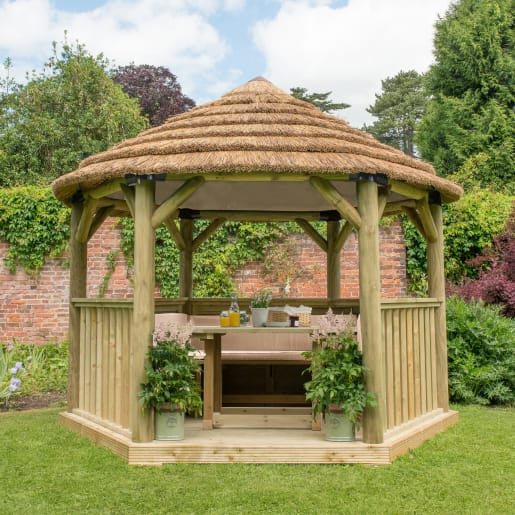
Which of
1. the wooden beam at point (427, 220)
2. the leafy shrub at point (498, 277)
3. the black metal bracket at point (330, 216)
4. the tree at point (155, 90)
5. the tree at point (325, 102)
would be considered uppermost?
the tree at point (325, 102)

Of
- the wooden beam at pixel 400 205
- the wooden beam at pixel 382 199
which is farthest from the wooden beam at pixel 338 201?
the wooden beam at pixel 400 205

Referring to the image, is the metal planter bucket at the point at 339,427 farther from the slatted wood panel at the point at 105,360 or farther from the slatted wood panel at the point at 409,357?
the slatted wood panel at the point at 105,360

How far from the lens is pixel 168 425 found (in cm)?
568

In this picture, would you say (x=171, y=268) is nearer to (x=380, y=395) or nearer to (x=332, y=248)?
(x=332, y=248)

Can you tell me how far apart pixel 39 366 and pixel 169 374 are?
210 inches

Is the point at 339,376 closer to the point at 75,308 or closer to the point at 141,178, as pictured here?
the point at 141,178

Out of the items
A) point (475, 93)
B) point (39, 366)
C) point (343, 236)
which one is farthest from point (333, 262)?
point (475, 93)

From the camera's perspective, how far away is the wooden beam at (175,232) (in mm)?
8602

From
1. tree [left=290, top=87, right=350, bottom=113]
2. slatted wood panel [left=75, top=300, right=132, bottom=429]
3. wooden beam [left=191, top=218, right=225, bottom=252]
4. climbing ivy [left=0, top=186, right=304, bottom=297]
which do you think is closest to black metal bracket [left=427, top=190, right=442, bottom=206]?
wooden beam [left=191, top=218, right=225, bottom=252]

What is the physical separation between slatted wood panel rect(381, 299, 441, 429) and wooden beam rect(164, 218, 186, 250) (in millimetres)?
3508

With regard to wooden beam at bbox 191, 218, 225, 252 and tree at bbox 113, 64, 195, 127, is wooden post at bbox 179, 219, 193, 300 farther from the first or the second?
tree at bbox 113, 64, 195, 127

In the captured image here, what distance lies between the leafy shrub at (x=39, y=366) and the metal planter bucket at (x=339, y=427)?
4.89m

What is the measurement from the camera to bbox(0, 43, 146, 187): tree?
1780 cm

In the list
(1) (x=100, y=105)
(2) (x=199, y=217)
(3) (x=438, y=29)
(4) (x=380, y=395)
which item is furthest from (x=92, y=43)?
(4) (x=380, y=395)
